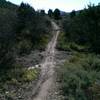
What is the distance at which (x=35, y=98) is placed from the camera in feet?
44.9

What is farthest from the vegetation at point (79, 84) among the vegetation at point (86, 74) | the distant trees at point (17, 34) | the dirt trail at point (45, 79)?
the distant trees at point (17, 34)

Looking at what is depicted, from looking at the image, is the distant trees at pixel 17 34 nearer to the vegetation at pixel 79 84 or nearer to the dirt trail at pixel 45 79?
the dirt trail at pixel 45 79

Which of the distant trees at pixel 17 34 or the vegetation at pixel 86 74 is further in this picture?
the distant trees at pixel 17 34

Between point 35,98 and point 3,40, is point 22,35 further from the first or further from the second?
point 35,98

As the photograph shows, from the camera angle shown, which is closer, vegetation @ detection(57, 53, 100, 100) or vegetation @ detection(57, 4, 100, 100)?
vegetation @ detection(57, 53, 100, 100)

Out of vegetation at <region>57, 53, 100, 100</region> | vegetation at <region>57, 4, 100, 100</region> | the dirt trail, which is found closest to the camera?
vegetation at <region>57, 53, 100, 100</region>

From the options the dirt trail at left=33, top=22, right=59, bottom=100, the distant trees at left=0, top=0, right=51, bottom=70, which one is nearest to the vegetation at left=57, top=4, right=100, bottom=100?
the dirt trail at left=33, top=22, right=59, bottom=100

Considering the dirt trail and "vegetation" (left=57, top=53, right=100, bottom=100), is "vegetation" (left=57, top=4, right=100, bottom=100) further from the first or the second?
the dirt trail

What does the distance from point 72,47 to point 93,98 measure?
2318 cm

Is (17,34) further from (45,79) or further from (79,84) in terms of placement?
(79,84)

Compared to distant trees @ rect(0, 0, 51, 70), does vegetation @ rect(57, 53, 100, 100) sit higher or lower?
lower

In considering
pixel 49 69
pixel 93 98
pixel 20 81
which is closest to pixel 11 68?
pixel 20 81

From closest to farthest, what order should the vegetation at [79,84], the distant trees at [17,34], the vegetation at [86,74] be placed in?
the vegetation at [79,84], the vegetation at [86,74], the distant trees at [17,34]

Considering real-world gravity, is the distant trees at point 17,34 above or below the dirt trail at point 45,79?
above
